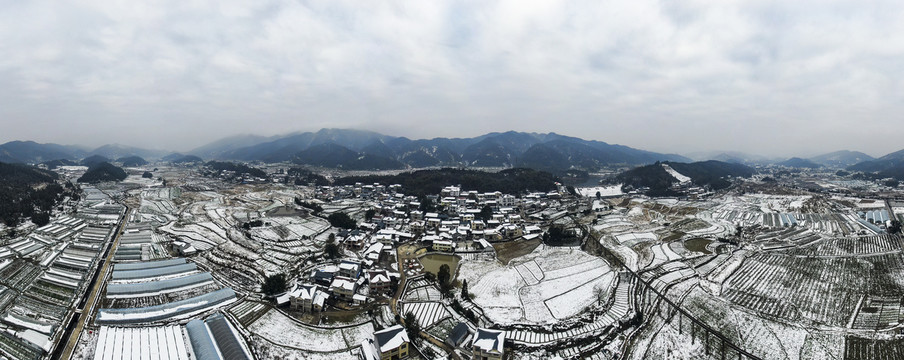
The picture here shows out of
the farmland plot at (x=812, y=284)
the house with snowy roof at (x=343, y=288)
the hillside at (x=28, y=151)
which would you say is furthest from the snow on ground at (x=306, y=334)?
the hillside at (x=28, y=151)

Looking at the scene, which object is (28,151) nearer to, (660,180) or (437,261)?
(437,261)

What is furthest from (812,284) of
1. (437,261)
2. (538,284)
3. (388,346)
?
(388,346)

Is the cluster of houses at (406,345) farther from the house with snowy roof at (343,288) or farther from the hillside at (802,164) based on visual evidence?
the hillside at (802,164)

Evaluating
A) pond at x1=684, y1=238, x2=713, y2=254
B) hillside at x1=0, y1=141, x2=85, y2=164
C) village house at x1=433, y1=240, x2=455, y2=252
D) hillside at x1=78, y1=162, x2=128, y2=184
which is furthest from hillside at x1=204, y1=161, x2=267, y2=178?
hillside at x1=0, y1=141, x2=85, y2=164

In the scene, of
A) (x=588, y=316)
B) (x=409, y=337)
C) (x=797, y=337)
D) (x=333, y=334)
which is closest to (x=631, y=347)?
(x=588, y=316)

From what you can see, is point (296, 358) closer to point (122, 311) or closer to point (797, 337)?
point (122, 311)

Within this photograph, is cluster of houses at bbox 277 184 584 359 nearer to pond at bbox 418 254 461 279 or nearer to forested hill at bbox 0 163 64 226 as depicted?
pond at bbox 418 254 461 279

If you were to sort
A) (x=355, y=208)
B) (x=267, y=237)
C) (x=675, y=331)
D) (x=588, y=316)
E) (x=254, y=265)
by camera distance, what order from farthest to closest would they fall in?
(x=355, y=208)
(x=267, y=237)
(x=254, y=265)
(x=588, y=316)
(x=675, y=331)
